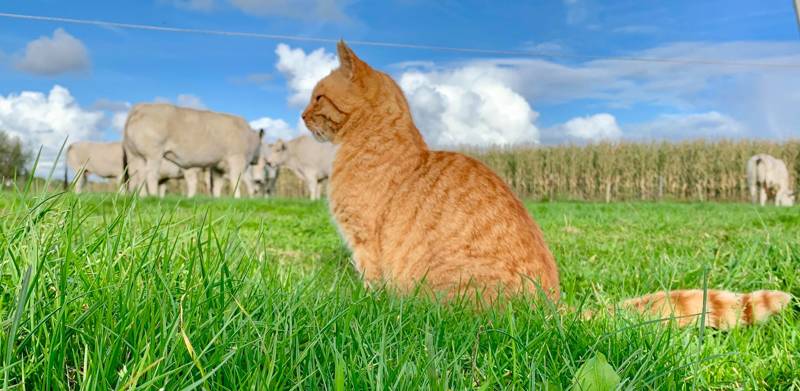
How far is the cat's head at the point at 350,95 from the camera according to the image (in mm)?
3830

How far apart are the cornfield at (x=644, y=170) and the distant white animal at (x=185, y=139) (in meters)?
16.7

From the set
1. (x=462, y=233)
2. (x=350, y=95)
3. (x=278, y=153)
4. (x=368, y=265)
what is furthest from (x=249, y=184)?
(x=462, y=233)

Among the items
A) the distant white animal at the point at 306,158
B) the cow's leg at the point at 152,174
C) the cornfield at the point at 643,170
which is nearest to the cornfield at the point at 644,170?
the cornfield at the point at 643,170

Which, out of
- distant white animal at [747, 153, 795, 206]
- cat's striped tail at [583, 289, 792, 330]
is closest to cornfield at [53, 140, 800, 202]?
distant white animal at [747, 153, 795, 206]

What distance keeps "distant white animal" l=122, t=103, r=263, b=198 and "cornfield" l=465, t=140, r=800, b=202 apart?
16.7 m

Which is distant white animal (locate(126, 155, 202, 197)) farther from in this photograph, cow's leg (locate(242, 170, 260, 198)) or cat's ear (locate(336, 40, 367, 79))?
cat's ear (locate(336, 40, 367, 79))

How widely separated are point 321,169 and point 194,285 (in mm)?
19466

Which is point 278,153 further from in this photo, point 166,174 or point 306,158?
point 166,174

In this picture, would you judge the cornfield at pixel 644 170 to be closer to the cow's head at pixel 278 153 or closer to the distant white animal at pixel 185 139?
the cow's head at pixel 278 153

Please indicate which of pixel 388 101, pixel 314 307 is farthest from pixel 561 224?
pixel 314 307

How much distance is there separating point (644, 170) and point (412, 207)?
28268 mm

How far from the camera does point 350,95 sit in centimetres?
386

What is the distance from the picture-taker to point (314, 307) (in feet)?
6.61

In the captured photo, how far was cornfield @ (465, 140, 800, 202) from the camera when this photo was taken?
28.8 metres
